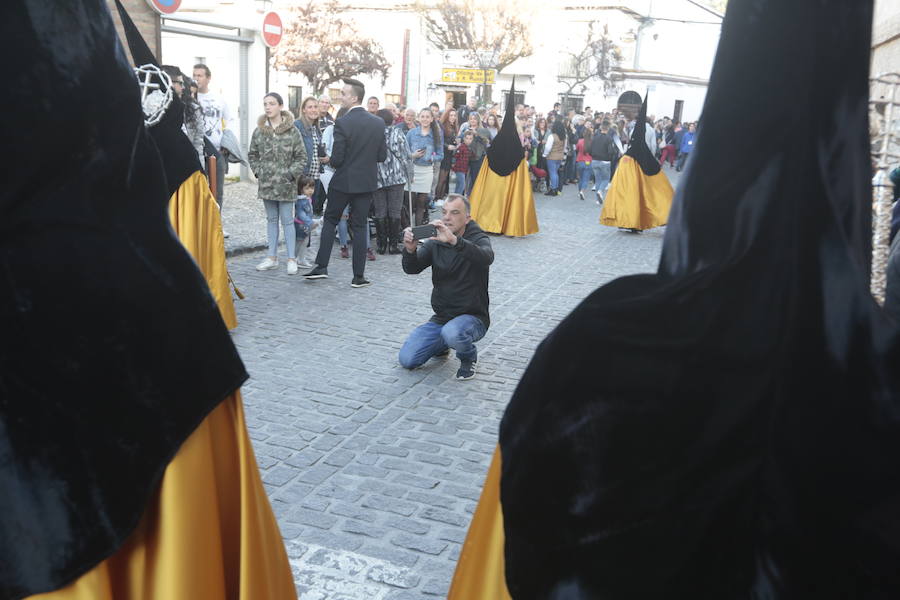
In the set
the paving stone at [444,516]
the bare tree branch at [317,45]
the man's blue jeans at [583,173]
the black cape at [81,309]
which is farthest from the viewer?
the bare tree branch at [317,45]

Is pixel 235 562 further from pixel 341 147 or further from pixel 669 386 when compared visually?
pixel 341 147

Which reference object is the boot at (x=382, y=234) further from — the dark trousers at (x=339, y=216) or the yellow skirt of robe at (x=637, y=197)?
the yellow skirt of robe at (x=637, y=197)

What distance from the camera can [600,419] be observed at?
5.87 ft

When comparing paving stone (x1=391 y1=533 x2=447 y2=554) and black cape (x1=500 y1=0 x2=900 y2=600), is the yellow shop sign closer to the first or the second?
paving stone (x1=391 y1=533 x2=447 y2=554)

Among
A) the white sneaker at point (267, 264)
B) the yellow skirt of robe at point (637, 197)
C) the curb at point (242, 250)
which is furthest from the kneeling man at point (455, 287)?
the yellow skirt of robe at point (637, 197)

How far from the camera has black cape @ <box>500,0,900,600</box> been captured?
5.06ft

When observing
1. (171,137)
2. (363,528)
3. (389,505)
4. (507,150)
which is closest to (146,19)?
(507,150)

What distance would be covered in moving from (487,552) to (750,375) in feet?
2.77

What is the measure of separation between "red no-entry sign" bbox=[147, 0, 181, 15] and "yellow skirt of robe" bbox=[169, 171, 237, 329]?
21.1ft

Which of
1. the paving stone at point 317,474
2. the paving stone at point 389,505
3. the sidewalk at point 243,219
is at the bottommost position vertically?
the paving stone at point 317,474

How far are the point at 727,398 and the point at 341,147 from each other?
24.0 ft

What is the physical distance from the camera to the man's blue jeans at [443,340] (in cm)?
594

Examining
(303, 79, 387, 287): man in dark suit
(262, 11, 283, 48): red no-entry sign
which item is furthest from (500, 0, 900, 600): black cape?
(262, 11, 283, 48): red no-entry sign

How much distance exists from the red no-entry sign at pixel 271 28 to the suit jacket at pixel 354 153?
22.7 feet
